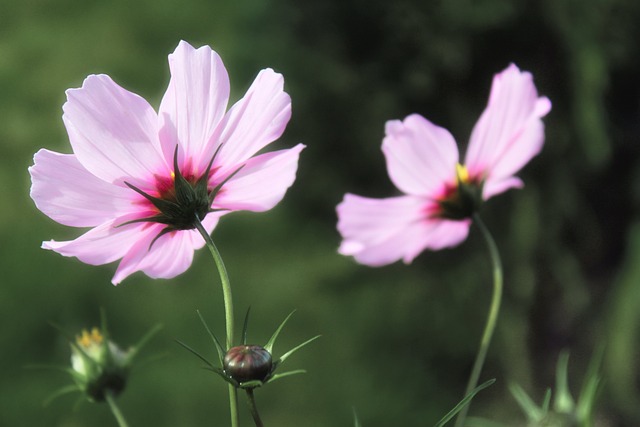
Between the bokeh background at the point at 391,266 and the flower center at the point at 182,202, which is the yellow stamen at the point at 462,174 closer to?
the flower center at the point at 182,202

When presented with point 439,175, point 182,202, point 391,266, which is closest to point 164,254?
point 182,202

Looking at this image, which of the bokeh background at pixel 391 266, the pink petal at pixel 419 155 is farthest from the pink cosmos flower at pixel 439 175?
the bokeh background at pixel 391 266

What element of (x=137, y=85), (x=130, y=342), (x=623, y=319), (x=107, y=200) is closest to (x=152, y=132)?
(x=107, y=200)

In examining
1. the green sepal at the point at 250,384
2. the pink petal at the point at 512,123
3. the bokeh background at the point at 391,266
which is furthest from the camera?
the bokeh background at the point at 391,266

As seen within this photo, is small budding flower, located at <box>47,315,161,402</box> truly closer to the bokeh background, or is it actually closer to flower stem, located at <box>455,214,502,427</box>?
flower stem, located at <box>455,214,502,427</box>

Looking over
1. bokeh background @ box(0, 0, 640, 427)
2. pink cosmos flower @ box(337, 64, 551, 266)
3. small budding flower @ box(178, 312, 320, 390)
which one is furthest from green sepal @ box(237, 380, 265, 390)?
bokeh background @ box(0, 0, 640, 427)

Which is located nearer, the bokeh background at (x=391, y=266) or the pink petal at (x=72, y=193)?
the pink petal at (x=72, y=193)

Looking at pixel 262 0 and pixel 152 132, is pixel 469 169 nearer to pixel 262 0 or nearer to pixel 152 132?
pixel 152 132

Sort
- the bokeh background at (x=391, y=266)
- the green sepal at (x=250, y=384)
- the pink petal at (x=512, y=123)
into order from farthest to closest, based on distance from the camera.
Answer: the bokeh background at (x=391, y=266), the pink petal at (x=512, y=123), the green sepal at (x=250, y=384)
